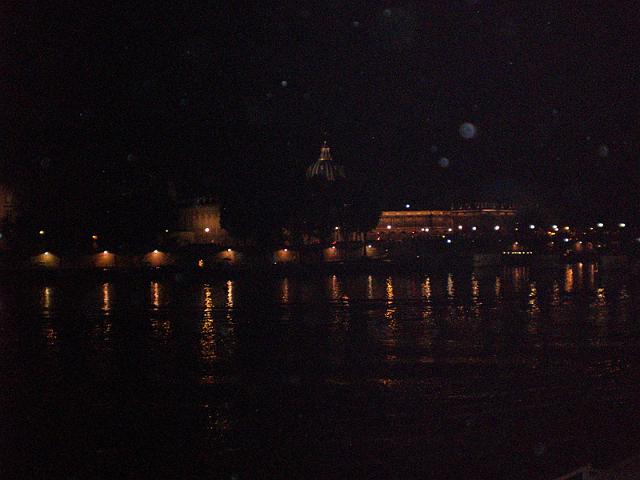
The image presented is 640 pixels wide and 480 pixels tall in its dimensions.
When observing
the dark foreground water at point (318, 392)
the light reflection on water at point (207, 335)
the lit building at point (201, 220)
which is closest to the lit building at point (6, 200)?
the lit building at point (201, 220)

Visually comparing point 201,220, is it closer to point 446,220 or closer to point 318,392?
point 446,220

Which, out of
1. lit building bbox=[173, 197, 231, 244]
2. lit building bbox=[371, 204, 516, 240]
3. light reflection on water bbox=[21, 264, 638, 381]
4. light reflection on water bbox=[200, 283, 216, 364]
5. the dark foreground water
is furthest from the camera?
lit building bbox=[371, 204, 516, 240]

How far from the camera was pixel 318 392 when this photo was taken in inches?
421

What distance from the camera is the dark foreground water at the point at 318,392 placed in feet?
26.0

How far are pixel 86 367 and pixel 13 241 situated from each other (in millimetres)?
49465

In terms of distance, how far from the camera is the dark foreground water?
7.92m

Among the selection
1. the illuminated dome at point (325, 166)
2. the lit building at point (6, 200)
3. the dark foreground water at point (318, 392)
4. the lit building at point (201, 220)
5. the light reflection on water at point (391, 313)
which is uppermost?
the illuminated dome at point (325, 166)

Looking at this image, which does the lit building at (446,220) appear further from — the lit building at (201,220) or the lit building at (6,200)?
the lit building at (6,200)

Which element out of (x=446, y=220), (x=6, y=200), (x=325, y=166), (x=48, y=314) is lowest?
(x=48, y=314)

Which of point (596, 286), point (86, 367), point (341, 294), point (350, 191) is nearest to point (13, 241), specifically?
point (350, 191)

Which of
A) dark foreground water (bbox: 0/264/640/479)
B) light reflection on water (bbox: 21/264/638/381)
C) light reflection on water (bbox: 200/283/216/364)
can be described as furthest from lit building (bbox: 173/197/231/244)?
dark foreground water (bbox: 0/264/640/479)

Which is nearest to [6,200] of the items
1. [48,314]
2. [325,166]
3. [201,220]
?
[201,220]

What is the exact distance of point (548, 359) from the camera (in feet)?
42.8

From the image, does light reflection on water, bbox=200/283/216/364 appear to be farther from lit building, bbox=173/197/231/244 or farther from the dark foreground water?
lit building, bbox=173/197/231/244
